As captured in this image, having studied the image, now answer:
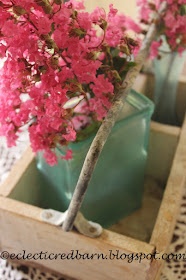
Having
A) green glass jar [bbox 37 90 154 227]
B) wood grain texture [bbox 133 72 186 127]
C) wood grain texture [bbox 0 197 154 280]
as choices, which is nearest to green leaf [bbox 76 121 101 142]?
green glass jar [bbox 37 90 154 227]

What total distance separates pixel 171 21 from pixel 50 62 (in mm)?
268

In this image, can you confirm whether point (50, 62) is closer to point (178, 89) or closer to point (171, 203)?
point (171, 203)

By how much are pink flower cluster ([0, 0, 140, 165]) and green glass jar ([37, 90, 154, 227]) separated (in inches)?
3.5

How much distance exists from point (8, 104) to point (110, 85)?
12cm

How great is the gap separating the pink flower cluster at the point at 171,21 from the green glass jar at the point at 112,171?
0.32 ft

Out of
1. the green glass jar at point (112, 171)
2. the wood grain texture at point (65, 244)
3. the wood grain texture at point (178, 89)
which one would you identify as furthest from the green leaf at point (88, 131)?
the wood grain texture at point (178, 89)

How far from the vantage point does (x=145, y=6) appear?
24.9 inches

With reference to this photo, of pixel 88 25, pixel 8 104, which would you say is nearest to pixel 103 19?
pixel 88 25

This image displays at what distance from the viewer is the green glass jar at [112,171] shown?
55cm

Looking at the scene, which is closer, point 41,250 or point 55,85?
point 55,85

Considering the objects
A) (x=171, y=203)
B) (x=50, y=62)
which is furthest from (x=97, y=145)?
(x=171, y=203)

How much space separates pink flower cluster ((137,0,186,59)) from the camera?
567mm

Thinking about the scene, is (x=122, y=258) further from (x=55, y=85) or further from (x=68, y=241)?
(x=55, y=85)

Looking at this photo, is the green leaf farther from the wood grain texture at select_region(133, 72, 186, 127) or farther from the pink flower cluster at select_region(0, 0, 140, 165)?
the wood grain texture at select_region(133, 72, 186, 127)
